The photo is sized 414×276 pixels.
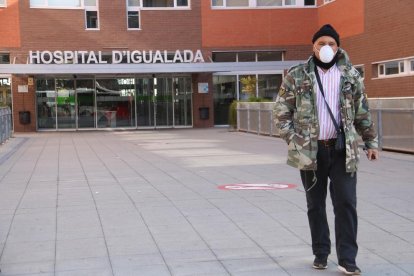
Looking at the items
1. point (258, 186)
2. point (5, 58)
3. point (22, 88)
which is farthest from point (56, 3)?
point (258, 186)

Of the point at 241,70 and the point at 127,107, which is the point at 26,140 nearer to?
the point at 127,107

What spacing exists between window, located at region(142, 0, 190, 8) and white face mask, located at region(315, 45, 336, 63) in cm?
2611

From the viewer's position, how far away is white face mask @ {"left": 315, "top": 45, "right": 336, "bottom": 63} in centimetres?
460

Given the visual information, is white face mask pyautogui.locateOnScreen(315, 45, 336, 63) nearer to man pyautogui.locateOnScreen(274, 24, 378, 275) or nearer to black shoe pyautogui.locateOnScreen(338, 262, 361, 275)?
man pyautogui.locateOnScreen(274, 24, 378, 275)

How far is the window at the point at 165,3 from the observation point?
29.9 metres

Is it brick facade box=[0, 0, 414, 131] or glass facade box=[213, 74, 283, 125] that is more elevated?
brick facade box=[0, 0, 414, 131]

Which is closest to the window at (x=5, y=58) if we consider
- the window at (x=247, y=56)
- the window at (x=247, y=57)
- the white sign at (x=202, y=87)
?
the white sign at (x=202, y=87)

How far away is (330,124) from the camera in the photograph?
4.66 metres

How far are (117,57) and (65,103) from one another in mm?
3432

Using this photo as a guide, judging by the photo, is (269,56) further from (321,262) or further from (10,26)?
(321,262)

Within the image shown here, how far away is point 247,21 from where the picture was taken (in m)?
30.1

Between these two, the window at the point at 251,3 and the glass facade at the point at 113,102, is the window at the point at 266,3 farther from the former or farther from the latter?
the glass facade at the point at 113,102

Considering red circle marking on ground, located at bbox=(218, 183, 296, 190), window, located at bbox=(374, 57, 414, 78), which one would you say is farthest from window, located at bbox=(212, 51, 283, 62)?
red circle marking on ground, located at bbox=(218, 183, 296, 190)

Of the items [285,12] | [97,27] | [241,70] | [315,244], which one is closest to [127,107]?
[97,27]
